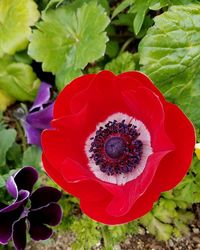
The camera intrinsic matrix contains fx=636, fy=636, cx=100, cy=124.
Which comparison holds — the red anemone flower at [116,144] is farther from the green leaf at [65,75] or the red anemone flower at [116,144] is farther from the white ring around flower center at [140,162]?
the green leaf at [65,75]

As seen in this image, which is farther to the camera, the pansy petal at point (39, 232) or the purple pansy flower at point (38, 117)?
the purple pansy flower at point (38, 117)

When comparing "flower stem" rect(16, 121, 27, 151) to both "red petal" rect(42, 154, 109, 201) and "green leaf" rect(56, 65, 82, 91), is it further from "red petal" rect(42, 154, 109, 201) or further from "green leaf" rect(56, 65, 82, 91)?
"red petal" rect(42, 154, 109, 201)

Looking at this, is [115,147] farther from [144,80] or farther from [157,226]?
[157,226]

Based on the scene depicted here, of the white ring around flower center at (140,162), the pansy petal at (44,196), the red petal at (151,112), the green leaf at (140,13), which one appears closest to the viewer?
the red petal at (151,112)

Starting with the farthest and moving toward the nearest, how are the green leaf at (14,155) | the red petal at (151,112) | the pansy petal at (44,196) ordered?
1. the green leaf at (14,155)
2. the pansy petal at (44,196)
3. the red petal at (151,112)

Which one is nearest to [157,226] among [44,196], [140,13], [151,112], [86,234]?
[86,234]

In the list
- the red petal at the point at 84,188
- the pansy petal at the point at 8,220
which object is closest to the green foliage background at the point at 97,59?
the pansy petal at the point at 8,220

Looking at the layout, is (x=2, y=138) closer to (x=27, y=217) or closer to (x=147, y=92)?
(x=27, y=217)

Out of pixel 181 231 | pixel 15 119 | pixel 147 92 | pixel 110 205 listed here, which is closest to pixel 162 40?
pixel 147 92

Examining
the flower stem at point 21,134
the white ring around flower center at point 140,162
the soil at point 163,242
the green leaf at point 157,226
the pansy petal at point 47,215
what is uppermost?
the white ring around flower center at point 140,162
